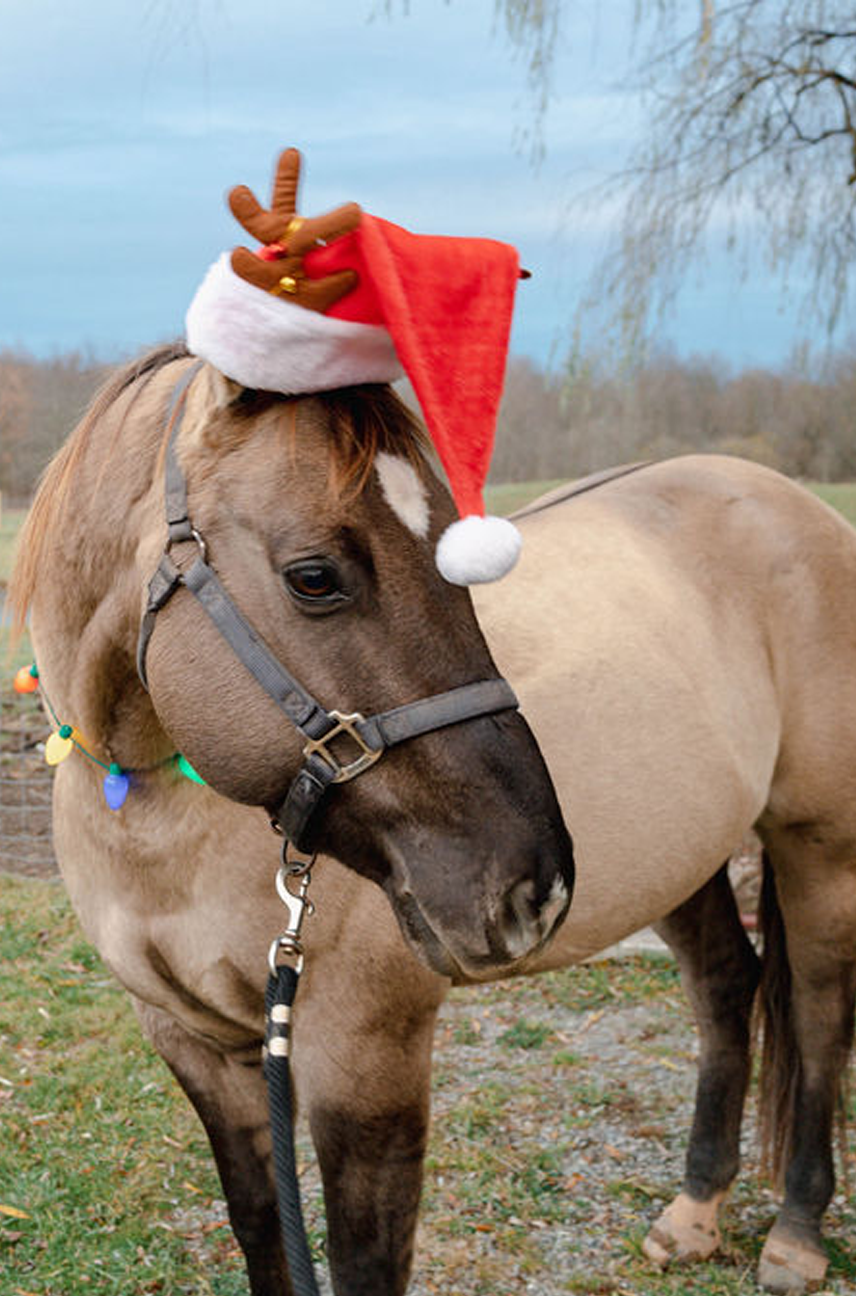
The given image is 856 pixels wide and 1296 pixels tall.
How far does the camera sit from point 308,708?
1576mm

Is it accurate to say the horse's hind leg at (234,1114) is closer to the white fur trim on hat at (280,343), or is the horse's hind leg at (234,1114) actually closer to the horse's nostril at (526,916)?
the horse's nostril at (526,916)

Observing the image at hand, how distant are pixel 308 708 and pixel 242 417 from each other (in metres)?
0.43

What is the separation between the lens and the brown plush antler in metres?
1.61

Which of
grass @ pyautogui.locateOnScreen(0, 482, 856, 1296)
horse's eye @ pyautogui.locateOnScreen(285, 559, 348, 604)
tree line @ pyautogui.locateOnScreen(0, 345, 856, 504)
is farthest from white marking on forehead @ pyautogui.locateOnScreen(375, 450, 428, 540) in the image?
tree line @ pyautogui.locateOnScreen(0, 345, 856, 504)

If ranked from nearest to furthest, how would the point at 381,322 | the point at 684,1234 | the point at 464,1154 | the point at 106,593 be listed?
the point at 381,322 < the point at 106,593 < the point at 684,1234 < the point at 464,1154

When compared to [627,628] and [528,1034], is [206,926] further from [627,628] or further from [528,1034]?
[528,1034]

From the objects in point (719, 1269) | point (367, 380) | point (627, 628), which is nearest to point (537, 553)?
point (627, 628)

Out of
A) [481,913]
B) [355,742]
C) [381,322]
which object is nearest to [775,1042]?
[481,913]

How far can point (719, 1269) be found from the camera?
3.08m

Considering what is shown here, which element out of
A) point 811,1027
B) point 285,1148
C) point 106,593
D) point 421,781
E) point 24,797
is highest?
point 106,593

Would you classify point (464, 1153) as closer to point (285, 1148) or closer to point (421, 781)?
point (285, 1148)

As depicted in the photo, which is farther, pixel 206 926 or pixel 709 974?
pixel 709 974

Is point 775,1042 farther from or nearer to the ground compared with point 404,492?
nearer to the ground

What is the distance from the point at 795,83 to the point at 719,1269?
4.55 meters
